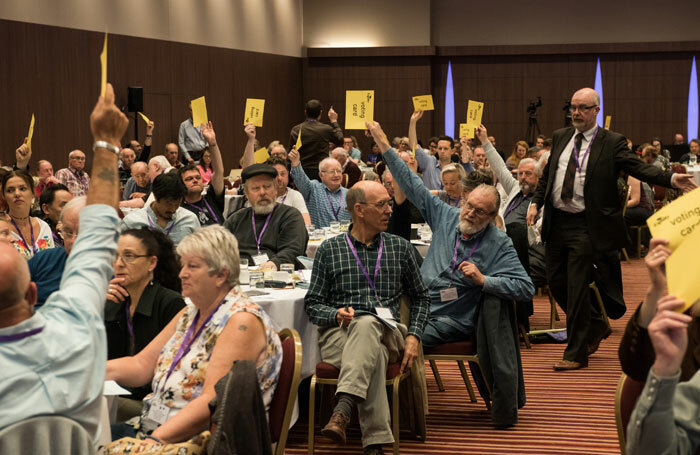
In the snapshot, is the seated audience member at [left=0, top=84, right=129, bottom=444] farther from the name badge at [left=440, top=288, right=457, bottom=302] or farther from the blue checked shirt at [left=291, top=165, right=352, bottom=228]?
the blue checked shirt at [left=291, top=165, right=352, bottom=228]

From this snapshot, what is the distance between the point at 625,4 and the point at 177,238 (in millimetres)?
17021

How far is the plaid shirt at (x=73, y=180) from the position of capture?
10.8 meters

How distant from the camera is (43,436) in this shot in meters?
1.78

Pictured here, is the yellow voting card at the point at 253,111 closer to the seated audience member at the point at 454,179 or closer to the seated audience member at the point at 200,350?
the seated audience member at the point at 454,179

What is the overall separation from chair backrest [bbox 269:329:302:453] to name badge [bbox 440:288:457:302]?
189cm

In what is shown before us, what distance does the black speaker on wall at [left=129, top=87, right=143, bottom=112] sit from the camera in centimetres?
1348

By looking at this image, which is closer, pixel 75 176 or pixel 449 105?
pixel 75 176

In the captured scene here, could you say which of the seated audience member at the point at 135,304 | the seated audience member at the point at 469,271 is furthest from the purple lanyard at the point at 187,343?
the seated audience member at the point at 469,271

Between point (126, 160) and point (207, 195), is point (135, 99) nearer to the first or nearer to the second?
point (126, 160)

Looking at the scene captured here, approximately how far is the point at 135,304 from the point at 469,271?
1839 millimetres

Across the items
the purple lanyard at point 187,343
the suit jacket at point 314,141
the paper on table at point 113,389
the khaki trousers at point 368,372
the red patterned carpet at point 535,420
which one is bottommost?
the red patterned carpet at point 535,420

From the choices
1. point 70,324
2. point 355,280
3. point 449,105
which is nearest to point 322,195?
point 355,280

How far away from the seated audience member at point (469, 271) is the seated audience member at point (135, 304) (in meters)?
1.71

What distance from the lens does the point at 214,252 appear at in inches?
114
